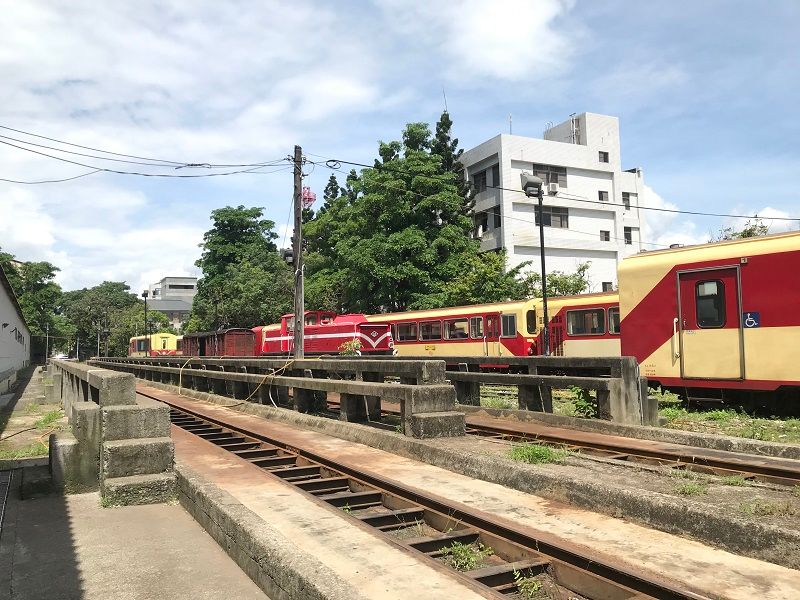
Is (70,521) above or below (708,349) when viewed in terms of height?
below

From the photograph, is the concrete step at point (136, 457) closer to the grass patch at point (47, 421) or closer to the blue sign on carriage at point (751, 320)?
the grass patch at point (47, 421)

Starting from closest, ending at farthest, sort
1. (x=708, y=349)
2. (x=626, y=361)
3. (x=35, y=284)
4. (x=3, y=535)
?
1. (x=3, y=535)
2. (x=626, y=361)
3. (x=708, y=349)
4. (x=35, y=284)

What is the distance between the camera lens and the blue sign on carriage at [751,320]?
11.3 meters

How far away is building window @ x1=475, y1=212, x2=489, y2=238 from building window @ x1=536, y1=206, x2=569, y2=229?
445 centimetres

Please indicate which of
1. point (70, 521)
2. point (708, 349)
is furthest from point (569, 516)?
point (708, 349)

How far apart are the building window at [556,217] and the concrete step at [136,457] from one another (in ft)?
142

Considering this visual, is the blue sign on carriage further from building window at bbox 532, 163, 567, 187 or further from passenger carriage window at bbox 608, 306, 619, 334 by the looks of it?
building window at bbox 532, 163, 567, 187

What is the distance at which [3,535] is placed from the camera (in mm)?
5414

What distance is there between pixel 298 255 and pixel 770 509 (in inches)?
517

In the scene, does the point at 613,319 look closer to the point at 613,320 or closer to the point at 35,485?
the point at 613,320

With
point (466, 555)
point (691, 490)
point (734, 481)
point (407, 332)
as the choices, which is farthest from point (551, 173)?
point (466, 555)

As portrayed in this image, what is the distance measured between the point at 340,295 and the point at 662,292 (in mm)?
33863

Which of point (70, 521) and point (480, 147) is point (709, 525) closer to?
point (70, 521)

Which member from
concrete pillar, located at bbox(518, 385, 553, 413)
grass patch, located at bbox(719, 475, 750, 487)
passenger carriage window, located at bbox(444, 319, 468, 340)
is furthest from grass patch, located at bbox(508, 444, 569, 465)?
passenger carriage window, located at bbox(444, 319, 468, 340)
